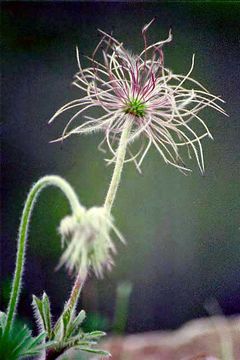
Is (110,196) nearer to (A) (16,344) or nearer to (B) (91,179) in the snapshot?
(A) (16,344)

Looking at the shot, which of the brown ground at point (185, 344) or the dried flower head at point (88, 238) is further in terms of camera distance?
the brown ground at point (185, 344)

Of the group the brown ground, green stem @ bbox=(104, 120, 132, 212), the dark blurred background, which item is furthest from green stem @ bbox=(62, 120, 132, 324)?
the dark blurred background

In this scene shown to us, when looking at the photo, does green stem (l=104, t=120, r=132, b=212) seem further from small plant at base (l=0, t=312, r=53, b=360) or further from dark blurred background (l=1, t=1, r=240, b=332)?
dark blurred background (l=1, t=1, r=240, b=332)

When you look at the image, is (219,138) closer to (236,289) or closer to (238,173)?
(238,173)

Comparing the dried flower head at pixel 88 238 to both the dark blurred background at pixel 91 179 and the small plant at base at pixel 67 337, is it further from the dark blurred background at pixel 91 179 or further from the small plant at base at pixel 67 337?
the dark blurred background at pixel 91 179

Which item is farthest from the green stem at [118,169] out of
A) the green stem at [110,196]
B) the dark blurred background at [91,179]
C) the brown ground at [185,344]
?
the dark blurred background at [91,179]

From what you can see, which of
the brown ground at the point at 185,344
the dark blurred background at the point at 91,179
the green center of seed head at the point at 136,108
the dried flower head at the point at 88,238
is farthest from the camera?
the dark blurred background at the point at 91,179

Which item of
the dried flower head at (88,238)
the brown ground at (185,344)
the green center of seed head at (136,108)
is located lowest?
the brown ground at (185,344)

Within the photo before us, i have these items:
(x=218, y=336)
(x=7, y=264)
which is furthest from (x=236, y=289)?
(x=7, y=264)
